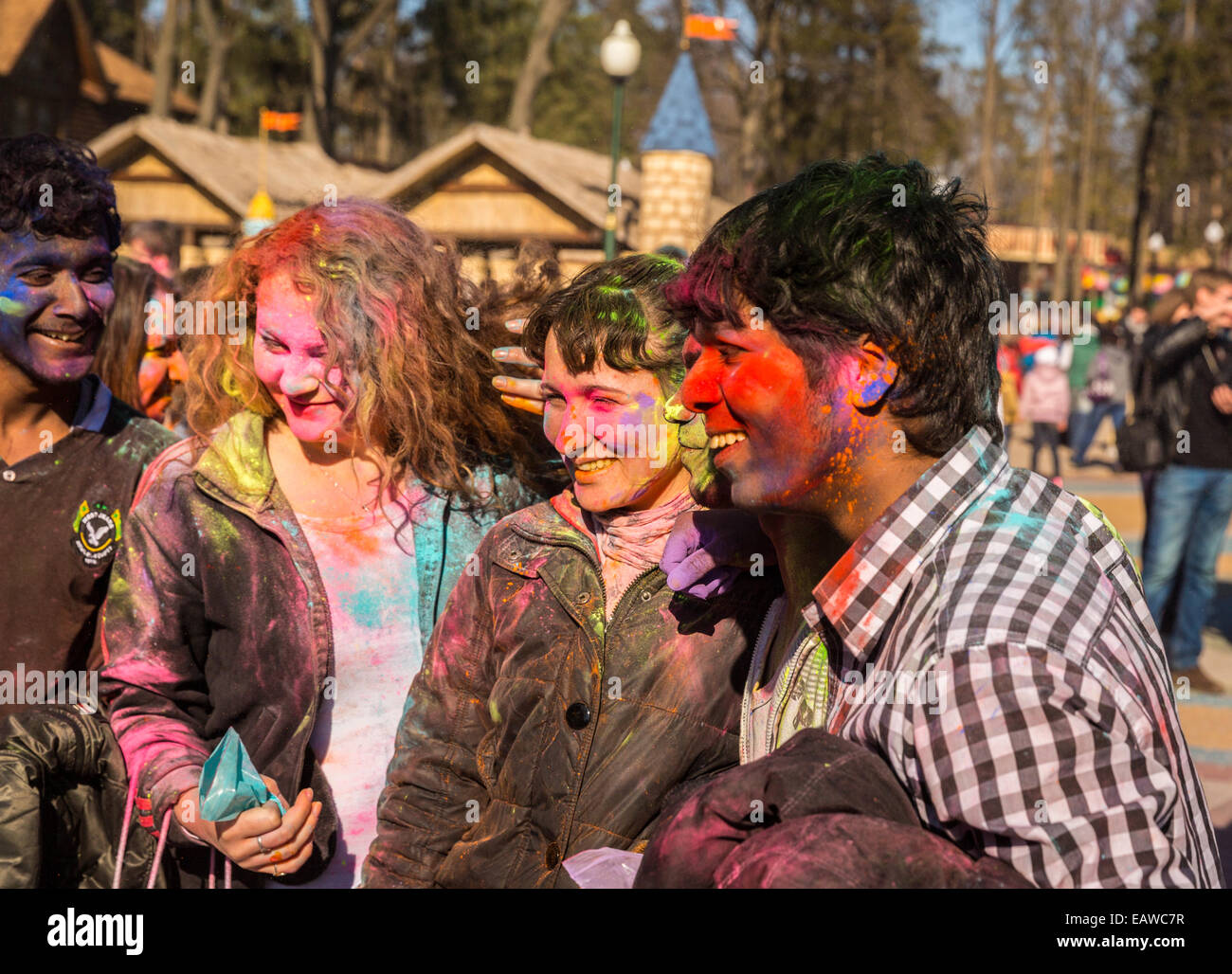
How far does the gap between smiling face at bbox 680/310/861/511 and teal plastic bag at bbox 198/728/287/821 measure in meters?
1.07

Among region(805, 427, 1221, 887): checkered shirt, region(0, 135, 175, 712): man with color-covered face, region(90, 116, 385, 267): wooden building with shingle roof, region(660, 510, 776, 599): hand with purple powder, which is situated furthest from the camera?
region(90, 116, 385, 267): wooden building with shingle roof

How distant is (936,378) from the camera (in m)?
1.71

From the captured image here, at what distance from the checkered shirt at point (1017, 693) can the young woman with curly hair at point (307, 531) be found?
129 cm

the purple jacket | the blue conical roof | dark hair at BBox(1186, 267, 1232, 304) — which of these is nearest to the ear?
the purple jacket

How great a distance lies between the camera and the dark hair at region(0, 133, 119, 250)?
9.89ft

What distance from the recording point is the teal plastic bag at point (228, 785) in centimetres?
225

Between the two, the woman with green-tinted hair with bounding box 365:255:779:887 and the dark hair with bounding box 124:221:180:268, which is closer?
the woman with green-tinted hair with bounding box 365:255:779:887

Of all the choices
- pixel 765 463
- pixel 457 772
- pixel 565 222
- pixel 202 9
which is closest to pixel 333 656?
pixel 457 772

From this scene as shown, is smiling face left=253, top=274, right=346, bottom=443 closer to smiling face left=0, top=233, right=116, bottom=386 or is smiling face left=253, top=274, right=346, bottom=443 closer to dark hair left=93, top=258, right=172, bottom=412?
smiling face left=0, top=233, right=116, bottom=386

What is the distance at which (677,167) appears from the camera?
23406mm

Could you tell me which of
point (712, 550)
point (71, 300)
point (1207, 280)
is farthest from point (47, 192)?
point (1207, 280)

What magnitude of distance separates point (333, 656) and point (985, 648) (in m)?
1.61

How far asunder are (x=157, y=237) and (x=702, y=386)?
635cm
